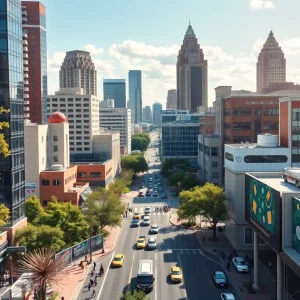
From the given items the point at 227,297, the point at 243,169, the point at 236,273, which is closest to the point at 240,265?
the point at 236,273

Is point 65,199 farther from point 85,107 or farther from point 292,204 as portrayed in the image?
point 85,107

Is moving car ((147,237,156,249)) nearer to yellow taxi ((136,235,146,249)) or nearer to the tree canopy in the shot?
yellow taxi ((136,235,146,249))

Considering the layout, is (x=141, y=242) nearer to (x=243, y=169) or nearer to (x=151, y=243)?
(x=151, y=243)

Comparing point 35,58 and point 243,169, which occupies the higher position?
point 35,58

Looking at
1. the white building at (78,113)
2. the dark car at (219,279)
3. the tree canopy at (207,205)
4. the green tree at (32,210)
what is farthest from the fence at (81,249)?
the white building at (78,113)

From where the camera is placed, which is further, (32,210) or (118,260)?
(32,210)

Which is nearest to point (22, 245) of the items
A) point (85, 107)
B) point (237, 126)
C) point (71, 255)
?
point (71, 255)
